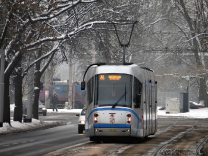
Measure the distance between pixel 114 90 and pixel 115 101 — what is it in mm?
420

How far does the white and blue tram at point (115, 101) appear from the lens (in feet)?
62.1

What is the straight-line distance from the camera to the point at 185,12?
53000mm

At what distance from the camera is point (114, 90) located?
63.7ft

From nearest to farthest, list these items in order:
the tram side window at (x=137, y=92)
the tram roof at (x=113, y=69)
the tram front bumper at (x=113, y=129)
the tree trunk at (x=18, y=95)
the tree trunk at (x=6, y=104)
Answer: the tram front bumper at (x=113, y=129)
the tram side window at (x=137, y=92)
the tram roof at (x=113, y=69)
the tree trunk at (x=6, y=104)
the tree trunk at (x=18, y=95)

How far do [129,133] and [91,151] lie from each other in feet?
10.8

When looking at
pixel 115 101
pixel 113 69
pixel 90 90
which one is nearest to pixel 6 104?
pixel 90 90

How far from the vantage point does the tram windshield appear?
19.2 m

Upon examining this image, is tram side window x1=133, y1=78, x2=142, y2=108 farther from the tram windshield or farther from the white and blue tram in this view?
the tram windshield

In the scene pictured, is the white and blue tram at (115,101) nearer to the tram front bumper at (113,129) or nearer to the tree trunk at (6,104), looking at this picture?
the tram front bumper at (113,129)

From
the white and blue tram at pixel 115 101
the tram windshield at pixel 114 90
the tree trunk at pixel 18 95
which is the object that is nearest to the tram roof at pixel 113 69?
the white and blue tram at pixel 115 101

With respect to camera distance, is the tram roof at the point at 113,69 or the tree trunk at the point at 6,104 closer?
the tram roof at the point at 113,69

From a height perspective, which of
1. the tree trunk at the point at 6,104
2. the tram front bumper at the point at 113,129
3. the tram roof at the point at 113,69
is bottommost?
the tram front bumper at the point at 113,129

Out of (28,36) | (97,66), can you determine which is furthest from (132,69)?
(28,36)

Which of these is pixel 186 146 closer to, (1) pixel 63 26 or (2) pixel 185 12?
(1) pixel 63 26
